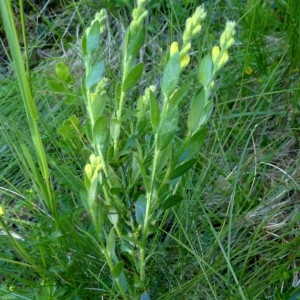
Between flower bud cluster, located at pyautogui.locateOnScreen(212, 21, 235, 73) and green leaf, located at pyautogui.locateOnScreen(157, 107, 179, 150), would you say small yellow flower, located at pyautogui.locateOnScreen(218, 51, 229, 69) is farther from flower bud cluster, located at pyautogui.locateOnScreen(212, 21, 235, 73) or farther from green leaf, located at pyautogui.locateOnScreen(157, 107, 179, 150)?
green leaf, located at pyautogui.locateOnScreen(157, 107, 179, 150)

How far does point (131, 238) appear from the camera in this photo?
3.66 feet

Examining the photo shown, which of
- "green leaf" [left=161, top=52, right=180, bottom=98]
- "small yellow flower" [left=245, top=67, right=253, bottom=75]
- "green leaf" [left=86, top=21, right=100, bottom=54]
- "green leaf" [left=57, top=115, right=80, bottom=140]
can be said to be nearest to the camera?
"green leaf" [left=161, top=52, right=180, bottom=98]

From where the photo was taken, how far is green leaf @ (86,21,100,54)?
108 centimetres

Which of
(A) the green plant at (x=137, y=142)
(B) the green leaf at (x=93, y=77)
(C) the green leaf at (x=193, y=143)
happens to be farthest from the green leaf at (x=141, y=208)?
(B) the green leaf at (x=93, y=77)

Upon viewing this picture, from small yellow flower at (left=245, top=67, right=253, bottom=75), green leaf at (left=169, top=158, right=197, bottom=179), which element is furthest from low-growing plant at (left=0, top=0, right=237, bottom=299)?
small yellow flower at (left=245, top=67, right=253, bottom=75)

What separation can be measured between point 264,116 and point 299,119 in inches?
3.5

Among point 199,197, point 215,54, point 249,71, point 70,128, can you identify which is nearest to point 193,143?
point 215,54

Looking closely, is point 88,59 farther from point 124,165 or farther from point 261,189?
point 261,189

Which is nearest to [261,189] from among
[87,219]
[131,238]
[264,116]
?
[264,116]

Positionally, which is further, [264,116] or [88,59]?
[264,116]

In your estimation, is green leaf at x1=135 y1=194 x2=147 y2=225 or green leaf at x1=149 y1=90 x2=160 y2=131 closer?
green leaf at x1=149 y1=90 x2=160 y2=131

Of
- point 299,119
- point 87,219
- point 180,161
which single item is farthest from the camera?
point 299,119

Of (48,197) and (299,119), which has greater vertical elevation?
(48,197)

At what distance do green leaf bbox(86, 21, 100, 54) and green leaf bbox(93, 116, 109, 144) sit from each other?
136mm
